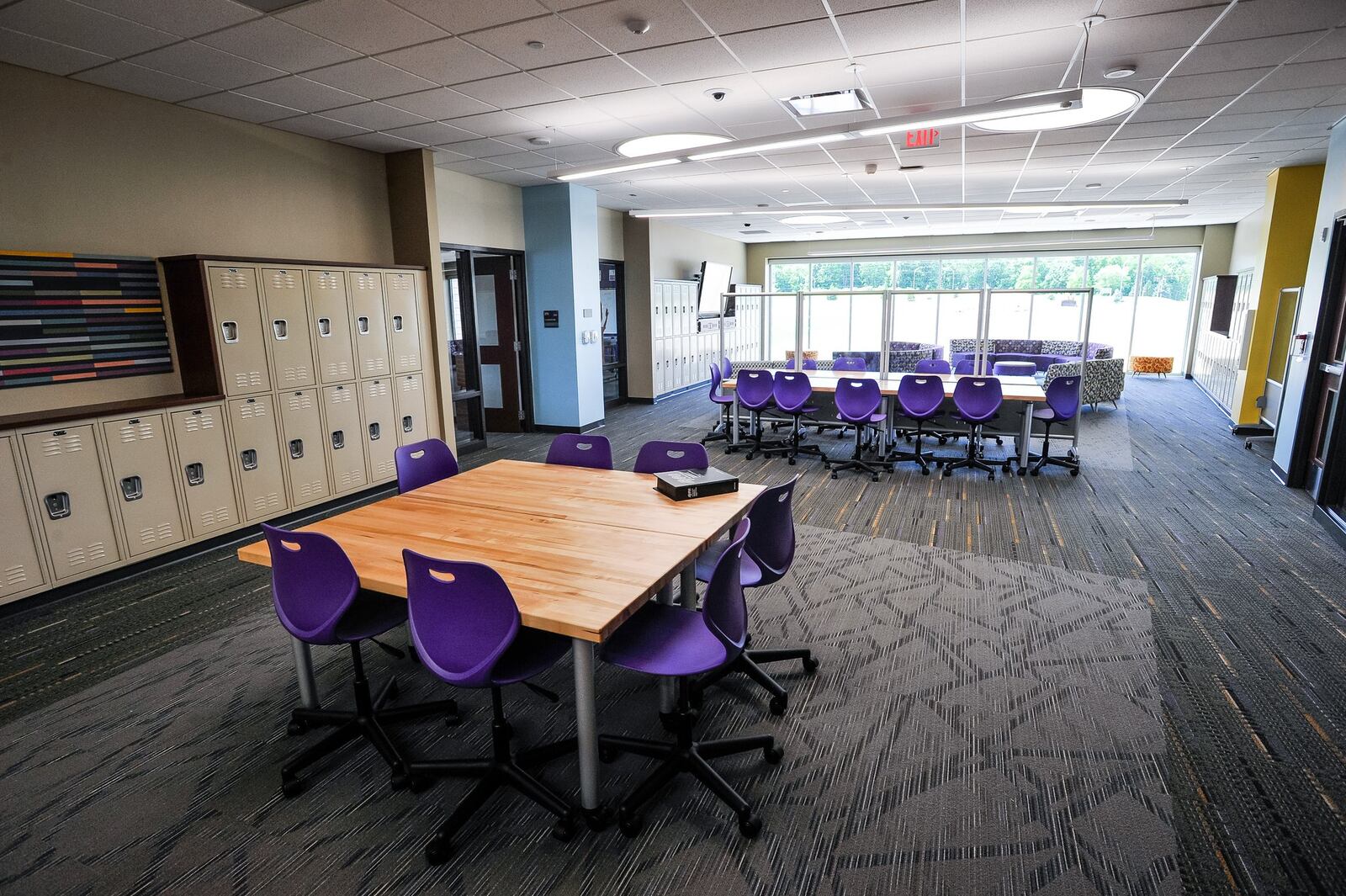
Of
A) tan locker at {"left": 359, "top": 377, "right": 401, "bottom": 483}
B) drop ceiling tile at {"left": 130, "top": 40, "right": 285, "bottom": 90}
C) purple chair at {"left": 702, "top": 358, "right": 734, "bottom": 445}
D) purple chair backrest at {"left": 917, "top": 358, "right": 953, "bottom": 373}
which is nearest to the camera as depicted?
drop ceiling tile at {"left": 130, "top": 40, "right": 285, "bottom": 90}

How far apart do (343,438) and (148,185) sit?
208 centimetres

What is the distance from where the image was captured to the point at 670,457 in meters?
3.49

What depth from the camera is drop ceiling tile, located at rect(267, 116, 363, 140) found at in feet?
16.1

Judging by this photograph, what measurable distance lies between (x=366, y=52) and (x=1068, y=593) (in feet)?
15.9

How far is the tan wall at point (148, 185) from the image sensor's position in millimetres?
3779

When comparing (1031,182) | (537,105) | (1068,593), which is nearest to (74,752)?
(537,105)

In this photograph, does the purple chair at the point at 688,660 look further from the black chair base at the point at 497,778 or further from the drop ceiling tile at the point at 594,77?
the drop ceiling tile at the point at 594,77

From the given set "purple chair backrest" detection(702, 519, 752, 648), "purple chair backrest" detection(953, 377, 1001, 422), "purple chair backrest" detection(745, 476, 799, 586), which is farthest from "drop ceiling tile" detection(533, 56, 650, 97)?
"purple chair backrest" detection(953, 377, 1001, 422)

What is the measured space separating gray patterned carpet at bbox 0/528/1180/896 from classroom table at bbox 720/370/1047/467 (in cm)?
325

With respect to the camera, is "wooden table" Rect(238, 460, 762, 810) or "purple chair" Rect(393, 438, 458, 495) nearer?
"wooden table" Rect(238, 460, 762, 810)

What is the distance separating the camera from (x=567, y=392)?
8.25m

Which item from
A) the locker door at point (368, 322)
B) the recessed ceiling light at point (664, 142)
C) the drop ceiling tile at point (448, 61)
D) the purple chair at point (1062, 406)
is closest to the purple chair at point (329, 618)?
the drop ceiling tile at point (448, 61)

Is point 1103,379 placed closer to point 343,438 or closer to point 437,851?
point 343,438

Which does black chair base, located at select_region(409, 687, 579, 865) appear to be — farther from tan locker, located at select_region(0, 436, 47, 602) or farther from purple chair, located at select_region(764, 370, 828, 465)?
purple chair, located at select_region(764, 370, 828, 465)
